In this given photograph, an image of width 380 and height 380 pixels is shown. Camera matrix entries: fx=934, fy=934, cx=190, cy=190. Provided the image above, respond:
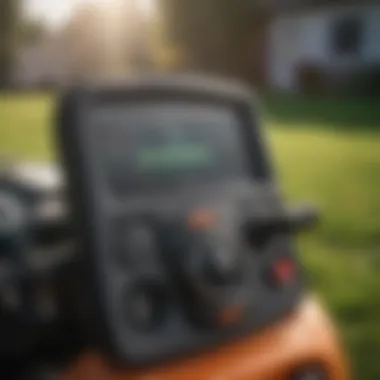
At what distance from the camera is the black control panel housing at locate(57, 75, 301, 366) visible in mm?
424

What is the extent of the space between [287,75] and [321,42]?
34mm

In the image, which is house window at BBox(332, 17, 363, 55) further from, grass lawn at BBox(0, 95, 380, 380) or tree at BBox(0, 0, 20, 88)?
tree at BBox(0, 0, 20, 88)

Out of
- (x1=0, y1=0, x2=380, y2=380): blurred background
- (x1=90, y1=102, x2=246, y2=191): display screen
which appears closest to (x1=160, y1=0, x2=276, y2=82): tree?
(x1=0, y1=0, x2=380, y2=380): blurred background

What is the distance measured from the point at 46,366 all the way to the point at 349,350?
223 mm

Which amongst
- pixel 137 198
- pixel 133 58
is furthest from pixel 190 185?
pixel 133 58

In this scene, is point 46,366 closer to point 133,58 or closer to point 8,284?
point 8,284

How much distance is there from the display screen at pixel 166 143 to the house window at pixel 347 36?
171 mm

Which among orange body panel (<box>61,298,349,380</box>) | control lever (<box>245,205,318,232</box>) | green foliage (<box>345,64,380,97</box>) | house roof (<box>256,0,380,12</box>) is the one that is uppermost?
house roof (<box>256,0,380,12</box>)

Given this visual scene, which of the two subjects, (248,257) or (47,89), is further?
(47,89)

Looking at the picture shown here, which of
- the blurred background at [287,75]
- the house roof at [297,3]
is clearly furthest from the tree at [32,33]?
the house roof at [297,3]

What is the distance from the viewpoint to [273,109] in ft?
2.09

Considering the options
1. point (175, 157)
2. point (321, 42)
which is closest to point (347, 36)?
point (321, 42)

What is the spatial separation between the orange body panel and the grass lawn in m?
0.13

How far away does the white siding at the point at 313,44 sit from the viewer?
0.64m
